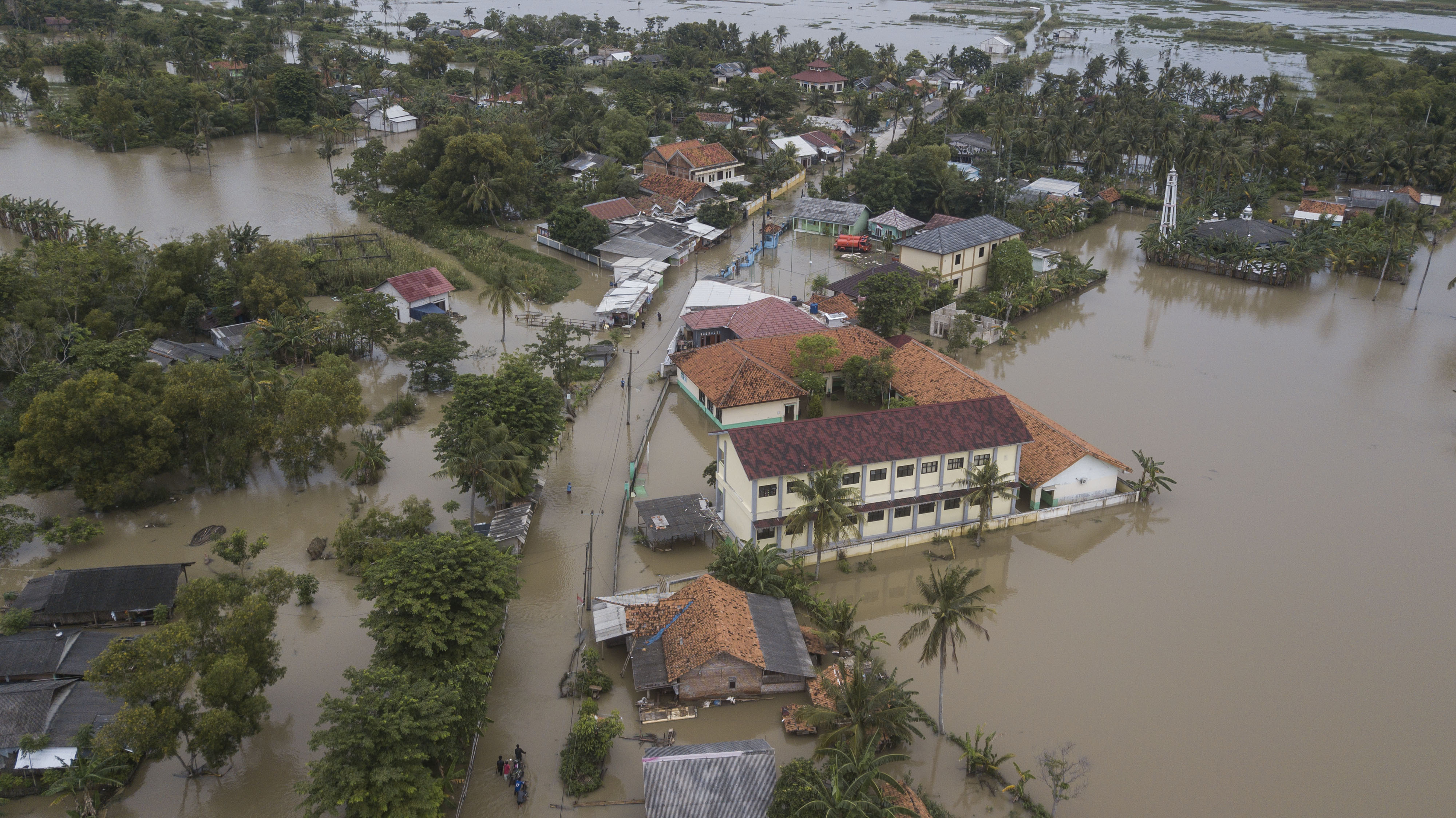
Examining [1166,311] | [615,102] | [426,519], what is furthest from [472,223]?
[1166,311]

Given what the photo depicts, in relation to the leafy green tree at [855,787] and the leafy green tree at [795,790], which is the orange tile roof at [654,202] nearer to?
the leafy green tree at [855,787]

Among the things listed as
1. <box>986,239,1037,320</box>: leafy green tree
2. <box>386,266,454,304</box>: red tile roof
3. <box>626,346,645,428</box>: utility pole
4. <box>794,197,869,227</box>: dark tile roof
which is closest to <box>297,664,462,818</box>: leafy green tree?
<box>626,346,645,428</box>: utility pole

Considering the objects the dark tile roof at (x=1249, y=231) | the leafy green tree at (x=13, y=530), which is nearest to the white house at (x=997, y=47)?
the dark tile roof at (x=1249, y=231)

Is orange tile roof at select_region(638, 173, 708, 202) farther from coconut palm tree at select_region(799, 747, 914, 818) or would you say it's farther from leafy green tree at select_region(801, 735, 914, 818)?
coconut palm tree at select_region(799, 747, 914, 818)

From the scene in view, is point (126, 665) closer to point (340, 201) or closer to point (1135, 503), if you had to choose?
point (1135, 503)

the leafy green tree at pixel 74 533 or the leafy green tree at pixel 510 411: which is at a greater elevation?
the leafy green tree at pixel 510 411

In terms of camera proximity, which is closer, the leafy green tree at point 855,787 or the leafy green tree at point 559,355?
the leafy green tree at point 855,787
